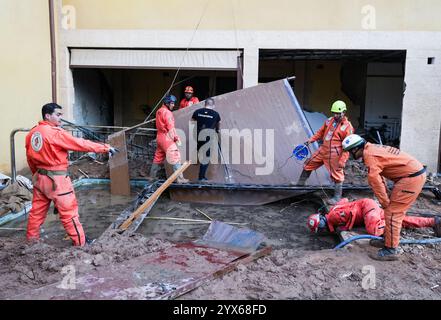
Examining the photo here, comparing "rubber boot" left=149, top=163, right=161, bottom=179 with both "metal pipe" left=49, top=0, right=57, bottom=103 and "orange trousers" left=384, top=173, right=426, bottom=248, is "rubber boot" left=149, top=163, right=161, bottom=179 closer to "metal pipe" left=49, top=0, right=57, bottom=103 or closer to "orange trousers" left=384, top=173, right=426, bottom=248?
"metal pipe" left=49, top=0, right=57, bottom=103

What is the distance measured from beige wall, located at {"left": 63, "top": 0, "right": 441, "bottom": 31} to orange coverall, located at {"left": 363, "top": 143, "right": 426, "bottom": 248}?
17.6 ft

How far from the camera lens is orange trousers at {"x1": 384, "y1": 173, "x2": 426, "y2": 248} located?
395 cm

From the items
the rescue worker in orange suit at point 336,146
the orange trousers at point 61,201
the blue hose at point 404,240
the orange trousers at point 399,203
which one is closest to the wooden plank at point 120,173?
the orange trousers at point 61,201

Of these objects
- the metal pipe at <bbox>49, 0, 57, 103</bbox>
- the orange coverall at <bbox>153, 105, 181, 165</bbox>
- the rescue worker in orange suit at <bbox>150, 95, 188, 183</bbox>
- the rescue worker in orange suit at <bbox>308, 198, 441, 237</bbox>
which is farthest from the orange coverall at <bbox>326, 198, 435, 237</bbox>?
the metal pipe at <bbox>49, 0, 57, 103</bbox>

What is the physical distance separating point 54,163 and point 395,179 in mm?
3433

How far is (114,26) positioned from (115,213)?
4748 millimetres

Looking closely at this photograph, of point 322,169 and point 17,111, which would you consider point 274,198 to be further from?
point 17,111

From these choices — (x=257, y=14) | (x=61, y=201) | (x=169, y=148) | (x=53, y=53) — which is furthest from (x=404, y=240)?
(x=53, y=53)

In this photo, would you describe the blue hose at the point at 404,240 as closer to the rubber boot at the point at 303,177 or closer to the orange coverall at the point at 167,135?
the rubber boot at the point at 303,177

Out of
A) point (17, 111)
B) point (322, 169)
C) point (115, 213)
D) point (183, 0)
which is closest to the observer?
point (115, 213)

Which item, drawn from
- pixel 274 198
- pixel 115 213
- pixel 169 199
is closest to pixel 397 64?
pixel 274 198

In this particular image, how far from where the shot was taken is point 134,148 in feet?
30.2

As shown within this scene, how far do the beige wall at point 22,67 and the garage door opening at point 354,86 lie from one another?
6223 mm

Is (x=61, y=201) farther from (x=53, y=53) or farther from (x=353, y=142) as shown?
(x=53, y=53)
